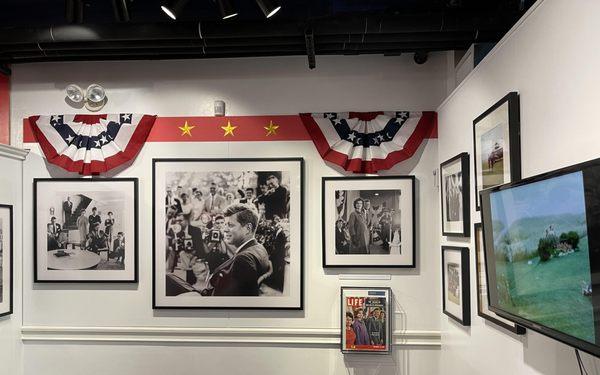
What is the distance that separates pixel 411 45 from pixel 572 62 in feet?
5.70

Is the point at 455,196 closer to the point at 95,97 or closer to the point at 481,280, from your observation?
the point at 481,280

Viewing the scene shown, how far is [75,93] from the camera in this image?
13.4 feet

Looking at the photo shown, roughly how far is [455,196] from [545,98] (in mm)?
1330

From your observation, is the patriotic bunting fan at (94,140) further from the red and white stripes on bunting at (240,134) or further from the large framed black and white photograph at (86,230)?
the large framed black and white photograph at (86,230)

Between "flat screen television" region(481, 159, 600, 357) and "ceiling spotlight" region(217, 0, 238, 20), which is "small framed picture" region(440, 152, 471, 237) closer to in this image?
"flat screen television" region(481, 159, 600, 357)

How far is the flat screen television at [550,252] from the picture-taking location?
143 cm

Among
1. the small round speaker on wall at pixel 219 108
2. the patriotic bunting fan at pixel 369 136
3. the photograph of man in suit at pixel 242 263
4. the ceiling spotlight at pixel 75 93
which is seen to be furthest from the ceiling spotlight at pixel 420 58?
the ceiling spotlight at pixel 75 93

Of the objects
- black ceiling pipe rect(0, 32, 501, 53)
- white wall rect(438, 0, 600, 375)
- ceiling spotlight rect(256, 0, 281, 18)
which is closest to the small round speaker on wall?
black ceiling pipe rect(0, 32, 501, 53)

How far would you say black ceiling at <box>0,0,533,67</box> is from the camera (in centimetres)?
313

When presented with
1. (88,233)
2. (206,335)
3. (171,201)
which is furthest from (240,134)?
(206,335)

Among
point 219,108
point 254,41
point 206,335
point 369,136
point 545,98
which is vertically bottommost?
point 206,335

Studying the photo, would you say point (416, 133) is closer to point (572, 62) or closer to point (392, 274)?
point (392, 274)

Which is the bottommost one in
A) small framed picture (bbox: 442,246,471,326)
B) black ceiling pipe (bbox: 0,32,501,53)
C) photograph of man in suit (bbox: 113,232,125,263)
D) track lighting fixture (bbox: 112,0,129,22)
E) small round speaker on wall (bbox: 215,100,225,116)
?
small framed picture (bbox: 442,246,471,326)

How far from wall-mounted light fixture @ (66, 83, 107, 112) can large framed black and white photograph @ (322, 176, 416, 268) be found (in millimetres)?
1962
